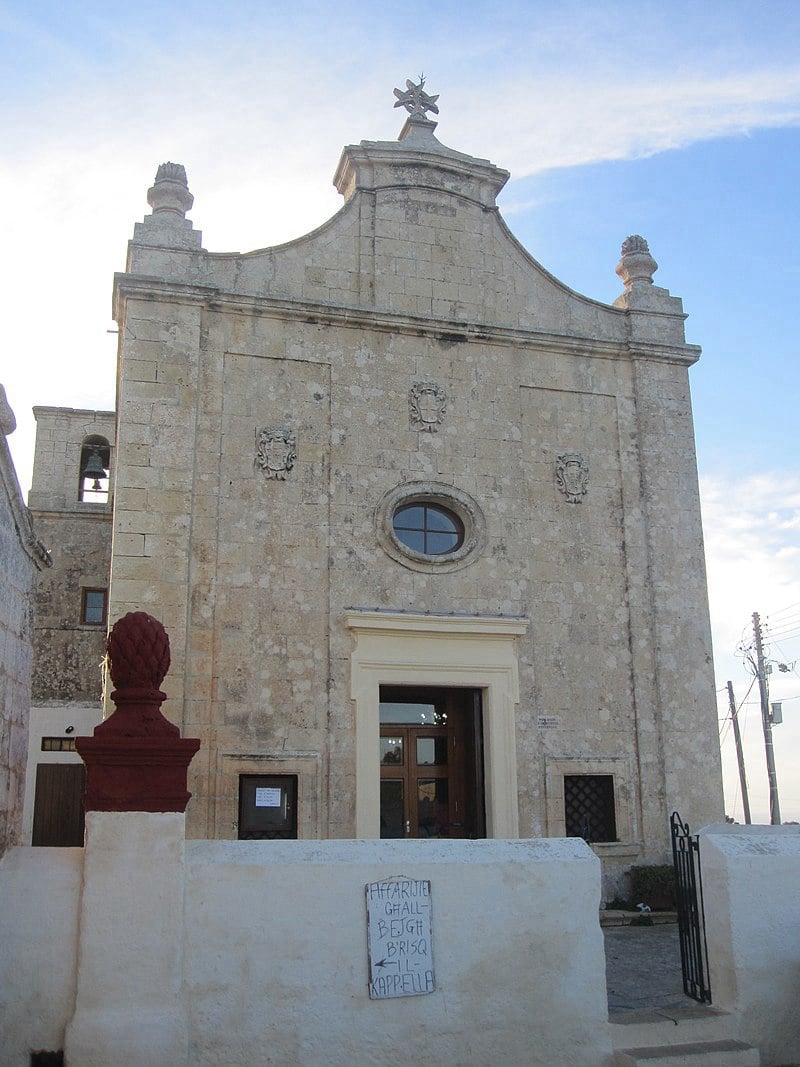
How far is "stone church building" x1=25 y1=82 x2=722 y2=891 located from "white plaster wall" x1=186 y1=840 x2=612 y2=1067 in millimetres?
5320

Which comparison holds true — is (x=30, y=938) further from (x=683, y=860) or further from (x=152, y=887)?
(x=683, y=860)

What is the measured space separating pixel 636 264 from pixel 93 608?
1135 centimetres

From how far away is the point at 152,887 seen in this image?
5.84 m

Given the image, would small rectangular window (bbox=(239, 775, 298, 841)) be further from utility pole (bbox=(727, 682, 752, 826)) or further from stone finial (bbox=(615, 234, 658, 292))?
utility pole (bbox=(727, 682, 752, 826))

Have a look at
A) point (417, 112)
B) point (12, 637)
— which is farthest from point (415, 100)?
point (12, 637)

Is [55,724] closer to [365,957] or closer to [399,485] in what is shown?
[399,485]

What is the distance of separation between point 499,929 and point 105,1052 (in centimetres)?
245

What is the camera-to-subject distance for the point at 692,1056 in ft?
21.1

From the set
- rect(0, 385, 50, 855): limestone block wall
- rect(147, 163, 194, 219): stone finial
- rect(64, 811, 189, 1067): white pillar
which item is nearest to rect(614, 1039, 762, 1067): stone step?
rect(64, 811, 189, 1067): white pillar

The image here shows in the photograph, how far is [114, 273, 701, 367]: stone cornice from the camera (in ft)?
41.2

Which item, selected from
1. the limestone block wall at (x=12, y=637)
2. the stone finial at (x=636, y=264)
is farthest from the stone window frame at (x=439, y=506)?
the limestone block wall at (x=12, y=637)

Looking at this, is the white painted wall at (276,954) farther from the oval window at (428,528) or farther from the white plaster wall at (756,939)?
the oval window at (428,528)

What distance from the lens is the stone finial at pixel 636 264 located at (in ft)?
49.0

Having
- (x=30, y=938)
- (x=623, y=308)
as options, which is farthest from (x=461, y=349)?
(x=30, y=938)
